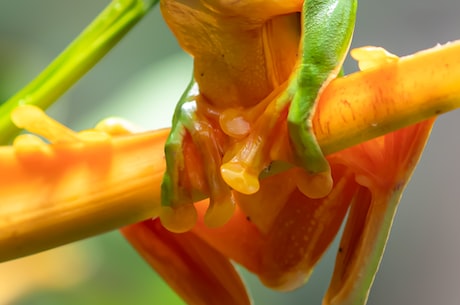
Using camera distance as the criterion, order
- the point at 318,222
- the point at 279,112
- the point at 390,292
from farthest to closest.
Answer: the point at 390,292 < the point at 318,222 < the point at 279,112

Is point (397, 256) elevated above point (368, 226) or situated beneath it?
situated beneath

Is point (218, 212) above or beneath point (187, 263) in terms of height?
above

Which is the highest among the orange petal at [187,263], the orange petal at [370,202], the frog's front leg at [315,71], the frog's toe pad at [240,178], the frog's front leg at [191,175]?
the frog's front leg at [315,71]

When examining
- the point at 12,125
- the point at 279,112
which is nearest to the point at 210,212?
the point at 279,112

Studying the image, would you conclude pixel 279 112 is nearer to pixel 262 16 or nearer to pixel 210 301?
pixel 262 16

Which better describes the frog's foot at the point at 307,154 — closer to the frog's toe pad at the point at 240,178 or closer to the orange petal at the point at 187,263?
the frog's toe pad at the point at 240,178

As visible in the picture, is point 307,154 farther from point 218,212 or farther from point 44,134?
point 44,134

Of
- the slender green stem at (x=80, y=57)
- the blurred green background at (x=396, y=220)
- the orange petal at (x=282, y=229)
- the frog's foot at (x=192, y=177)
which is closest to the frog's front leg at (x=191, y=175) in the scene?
the frog's foot at (x=192, y=177)

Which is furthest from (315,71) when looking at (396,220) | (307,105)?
(396,220)
